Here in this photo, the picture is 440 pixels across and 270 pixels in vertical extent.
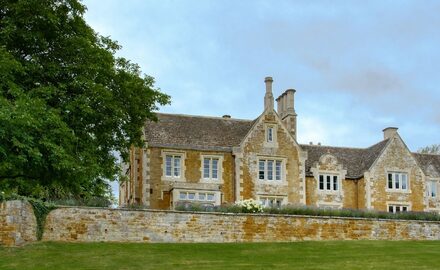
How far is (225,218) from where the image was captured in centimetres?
3725

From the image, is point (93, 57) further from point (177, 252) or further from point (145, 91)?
point (177, 252)

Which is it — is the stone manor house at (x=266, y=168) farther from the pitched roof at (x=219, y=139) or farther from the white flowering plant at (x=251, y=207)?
the white flowering plant at (x=251, y=207)

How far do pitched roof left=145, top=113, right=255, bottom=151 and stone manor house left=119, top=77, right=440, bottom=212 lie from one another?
0.22 feet

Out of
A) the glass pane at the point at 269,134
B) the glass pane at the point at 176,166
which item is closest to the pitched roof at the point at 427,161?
the glass pane at the point at 269,134

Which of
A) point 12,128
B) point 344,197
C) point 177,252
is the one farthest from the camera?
point 344,197

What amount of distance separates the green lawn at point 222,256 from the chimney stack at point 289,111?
18588 mm

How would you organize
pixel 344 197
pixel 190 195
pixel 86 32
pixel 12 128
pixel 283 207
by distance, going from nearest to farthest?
pixel 12 128 < pixel 86 32 < pixel 283 207 < pixel 190 195 < pixel 344 197

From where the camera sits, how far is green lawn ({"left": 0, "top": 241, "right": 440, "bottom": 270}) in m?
28.2

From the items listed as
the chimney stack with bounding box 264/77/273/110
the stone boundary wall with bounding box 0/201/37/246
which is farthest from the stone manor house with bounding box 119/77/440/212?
the stone boundary wall with bounding box 0/201/37/246

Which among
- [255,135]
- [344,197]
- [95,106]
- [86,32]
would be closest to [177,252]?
[95,106]

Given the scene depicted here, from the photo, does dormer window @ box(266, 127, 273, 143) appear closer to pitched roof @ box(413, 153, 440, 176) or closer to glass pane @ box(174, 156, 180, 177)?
glass pane @ box(174, 156, 180, 177)

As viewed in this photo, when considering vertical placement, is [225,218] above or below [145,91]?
below

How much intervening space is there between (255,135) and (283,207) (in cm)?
1172

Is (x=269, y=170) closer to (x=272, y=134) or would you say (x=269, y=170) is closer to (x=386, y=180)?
(x=272, y=134)
